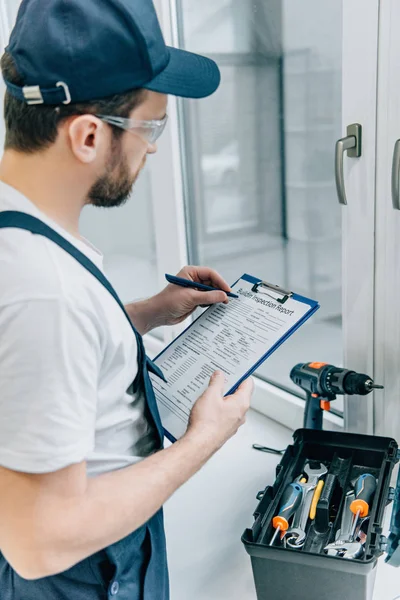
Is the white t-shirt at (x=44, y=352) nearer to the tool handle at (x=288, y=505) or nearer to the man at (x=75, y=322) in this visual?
the man at (x=75, y=322)

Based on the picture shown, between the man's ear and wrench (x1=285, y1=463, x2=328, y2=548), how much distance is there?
0.68 metres

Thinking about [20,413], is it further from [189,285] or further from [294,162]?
[294,162]

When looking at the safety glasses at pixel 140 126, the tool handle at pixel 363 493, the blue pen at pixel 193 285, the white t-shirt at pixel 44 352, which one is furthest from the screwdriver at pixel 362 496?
the safety glasses at pixel 140 126

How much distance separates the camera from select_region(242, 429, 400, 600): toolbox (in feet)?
3.03

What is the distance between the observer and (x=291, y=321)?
3.46 feet

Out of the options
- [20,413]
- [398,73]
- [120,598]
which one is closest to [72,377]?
[20,413]

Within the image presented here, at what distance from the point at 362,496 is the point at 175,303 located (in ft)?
A: 1.61

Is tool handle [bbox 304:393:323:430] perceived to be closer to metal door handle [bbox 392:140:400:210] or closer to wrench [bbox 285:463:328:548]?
wrench [bbox 285:463:328:548]

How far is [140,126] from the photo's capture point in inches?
31.7

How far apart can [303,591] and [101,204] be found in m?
0.65

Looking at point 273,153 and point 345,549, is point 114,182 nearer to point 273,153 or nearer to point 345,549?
point 345,549

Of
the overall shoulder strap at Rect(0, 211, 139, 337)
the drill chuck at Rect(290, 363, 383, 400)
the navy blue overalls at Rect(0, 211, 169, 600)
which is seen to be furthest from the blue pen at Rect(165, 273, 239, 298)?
the overall shoulder strap at Rect(0, 211, 139, 337)

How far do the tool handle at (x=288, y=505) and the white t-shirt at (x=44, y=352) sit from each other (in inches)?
18.8

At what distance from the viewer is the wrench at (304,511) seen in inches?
40.4
